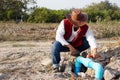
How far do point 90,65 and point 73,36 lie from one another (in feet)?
1.90

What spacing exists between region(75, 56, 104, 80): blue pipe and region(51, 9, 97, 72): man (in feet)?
0.47

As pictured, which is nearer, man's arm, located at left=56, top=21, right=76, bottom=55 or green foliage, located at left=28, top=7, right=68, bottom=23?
man's arm, located at left=56, top=21, right=76, bottom=55

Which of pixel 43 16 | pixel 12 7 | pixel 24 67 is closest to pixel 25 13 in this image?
pixel 12 7

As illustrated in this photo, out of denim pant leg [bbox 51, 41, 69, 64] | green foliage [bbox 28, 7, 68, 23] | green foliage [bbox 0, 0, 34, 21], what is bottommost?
green foliage [bbox 28, 7, 68, 23]

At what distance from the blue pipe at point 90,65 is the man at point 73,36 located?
5.6 inches

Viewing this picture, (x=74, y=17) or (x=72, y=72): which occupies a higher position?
(x=74, y=17)

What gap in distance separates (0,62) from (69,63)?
1.31 metres

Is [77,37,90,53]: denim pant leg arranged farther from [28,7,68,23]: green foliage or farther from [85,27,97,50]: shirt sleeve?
[28,7,68,23]: green foliage

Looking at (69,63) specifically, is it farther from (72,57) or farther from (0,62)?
(0,62)

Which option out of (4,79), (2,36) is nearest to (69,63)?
(4,79)

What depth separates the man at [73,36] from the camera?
576 centimetres

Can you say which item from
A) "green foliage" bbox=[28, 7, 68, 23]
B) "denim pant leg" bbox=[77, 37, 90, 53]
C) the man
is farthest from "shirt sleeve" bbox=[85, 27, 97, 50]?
"green foliage" bbox=[28, 7, 68, 23]

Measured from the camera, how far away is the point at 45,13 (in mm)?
28719

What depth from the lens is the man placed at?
5.76 meters
